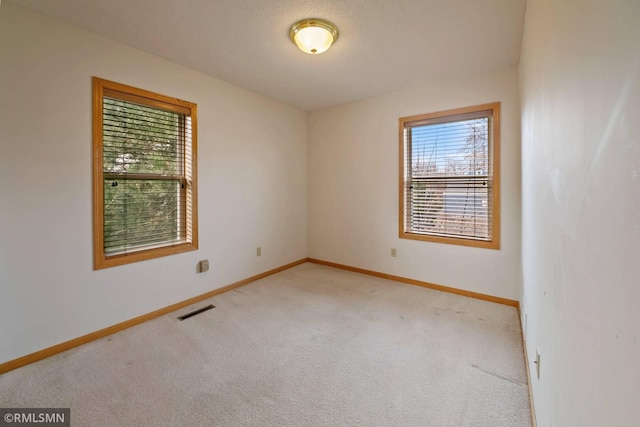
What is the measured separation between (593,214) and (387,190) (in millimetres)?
3186

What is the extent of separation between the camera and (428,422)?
154 cm

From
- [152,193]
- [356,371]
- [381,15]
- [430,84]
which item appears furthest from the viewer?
[430,84]

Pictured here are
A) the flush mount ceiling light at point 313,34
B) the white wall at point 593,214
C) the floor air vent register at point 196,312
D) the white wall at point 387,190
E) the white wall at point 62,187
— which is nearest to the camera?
the white wall at point 593,214

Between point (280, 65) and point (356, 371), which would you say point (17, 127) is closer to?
point (280, 65)

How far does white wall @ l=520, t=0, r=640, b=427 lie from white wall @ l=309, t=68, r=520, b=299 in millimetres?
2074

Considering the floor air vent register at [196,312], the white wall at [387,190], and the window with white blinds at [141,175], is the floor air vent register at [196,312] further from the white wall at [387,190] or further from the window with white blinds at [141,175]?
the white wall at [387,190]

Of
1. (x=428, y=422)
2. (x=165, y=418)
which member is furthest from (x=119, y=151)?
(x=428, y=422)

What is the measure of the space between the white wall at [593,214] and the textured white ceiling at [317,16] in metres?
1.18

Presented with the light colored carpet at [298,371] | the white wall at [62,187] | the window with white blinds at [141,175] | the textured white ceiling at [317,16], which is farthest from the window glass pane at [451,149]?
the window with white blinds at [141,175]

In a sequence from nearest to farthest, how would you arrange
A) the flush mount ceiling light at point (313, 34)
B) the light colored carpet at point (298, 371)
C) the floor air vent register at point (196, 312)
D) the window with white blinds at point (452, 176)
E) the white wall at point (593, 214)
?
the white wall at point (593, 214)
the light colored carpet at point (298, 371)
the flush mount ceiling light at point (313, 34)
the floor air vent register at point (196, 312)
the window with white blinds at point (452, 176)

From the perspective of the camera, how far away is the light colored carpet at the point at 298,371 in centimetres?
160

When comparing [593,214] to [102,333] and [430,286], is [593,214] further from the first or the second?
[102,333]

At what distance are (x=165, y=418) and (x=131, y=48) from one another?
2876 mm

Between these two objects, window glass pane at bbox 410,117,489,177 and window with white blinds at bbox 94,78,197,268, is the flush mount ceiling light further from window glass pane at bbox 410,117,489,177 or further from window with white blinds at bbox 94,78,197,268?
window glass pane at bbox 410,117,489,177
